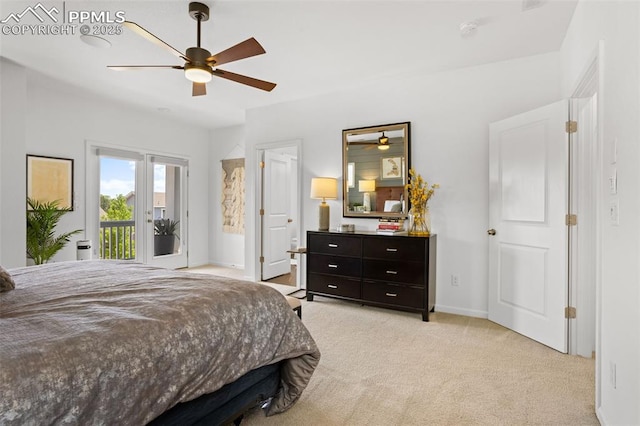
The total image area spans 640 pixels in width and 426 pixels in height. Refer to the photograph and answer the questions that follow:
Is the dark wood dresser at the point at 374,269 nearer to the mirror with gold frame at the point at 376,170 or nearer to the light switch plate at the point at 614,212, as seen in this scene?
the mirror with gold frame at the point at 376,170

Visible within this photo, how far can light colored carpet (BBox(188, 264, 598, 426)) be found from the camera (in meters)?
1.92

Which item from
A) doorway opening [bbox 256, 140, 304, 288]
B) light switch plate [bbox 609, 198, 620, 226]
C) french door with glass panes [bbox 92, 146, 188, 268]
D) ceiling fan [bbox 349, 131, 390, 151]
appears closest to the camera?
light switch plate [bbox 609, 198, 620, 226]

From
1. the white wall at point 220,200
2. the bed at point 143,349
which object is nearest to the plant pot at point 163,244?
the white wall at point 220,200

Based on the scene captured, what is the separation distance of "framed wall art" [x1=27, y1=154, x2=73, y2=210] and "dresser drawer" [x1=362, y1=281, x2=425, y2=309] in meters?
4.05

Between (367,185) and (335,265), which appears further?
(367,185)

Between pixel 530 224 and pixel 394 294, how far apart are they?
1431mm

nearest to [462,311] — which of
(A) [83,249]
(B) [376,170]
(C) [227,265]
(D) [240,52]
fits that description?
(B) [376,170]

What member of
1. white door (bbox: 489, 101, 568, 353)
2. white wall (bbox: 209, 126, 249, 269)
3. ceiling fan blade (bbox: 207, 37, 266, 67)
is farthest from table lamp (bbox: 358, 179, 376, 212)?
white wall (bbox: 209, 126, 249, 269)

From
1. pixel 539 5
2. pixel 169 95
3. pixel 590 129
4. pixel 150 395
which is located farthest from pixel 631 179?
pixel 169 95

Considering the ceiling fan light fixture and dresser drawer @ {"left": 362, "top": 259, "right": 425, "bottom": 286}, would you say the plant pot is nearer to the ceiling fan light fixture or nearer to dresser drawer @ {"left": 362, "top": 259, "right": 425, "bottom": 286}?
dresser drawer @ {"left": 362, "top": 259, "right": 425, "bottom": 286}

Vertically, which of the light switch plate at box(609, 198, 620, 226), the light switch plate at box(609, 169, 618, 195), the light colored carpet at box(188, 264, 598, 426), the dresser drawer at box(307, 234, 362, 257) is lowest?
the light colored carpet at box(188, 264, 598, 426)

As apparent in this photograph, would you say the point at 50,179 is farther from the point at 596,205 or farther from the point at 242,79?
the point at 596,205

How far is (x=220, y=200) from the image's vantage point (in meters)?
6.64

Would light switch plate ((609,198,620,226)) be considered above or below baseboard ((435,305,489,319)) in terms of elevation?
above
